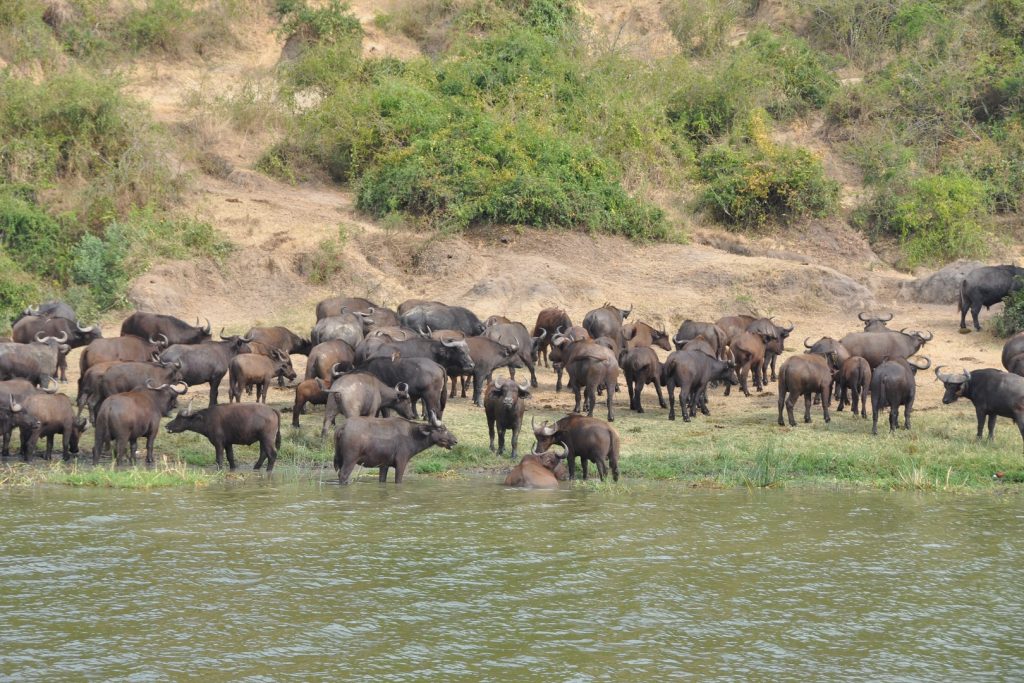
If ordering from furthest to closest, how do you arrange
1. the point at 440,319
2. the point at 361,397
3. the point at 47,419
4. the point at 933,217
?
the point at 933,217
the point at 440,319
the point at 361,397
the point at 47,419

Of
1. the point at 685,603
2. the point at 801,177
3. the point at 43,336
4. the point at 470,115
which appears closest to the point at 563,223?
the point at 470,115

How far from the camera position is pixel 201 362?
57.2 ft

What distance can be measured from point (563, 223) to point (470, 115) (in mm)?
3369

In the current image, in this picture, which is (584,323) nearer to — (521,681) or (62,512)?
(62,512)

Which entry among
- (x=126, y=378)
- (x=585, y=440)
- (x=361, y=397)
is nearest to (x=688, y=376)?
(x=585, y=440)

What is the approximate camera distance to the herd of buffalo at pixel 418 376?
46.7ft

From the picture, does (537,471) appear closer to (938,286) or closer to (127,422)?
(127,422)

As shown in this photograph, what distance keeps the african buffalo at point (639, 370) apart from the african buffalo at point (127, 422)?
6.51 meters

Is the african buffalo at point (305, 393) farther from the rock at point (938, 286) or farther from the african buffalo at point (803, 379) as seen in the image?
the rock at point (938, 286)

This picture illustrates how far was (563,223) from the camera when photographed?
2697 centimetres

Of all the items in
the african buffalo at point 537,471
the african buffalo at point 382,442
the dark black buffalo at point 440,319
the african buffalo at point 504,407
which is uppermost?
the dark black buffalo at point 440,319

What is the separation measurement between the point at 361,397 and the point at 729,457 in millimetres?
4411

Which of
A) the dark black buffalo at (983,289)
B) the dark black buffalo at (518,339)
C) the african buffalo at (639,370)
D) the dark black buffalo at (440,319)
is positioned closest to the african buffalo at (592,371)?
the african buffalo at (639,370)

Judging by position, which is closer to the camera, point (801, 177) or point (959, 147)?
point (801, 177)
